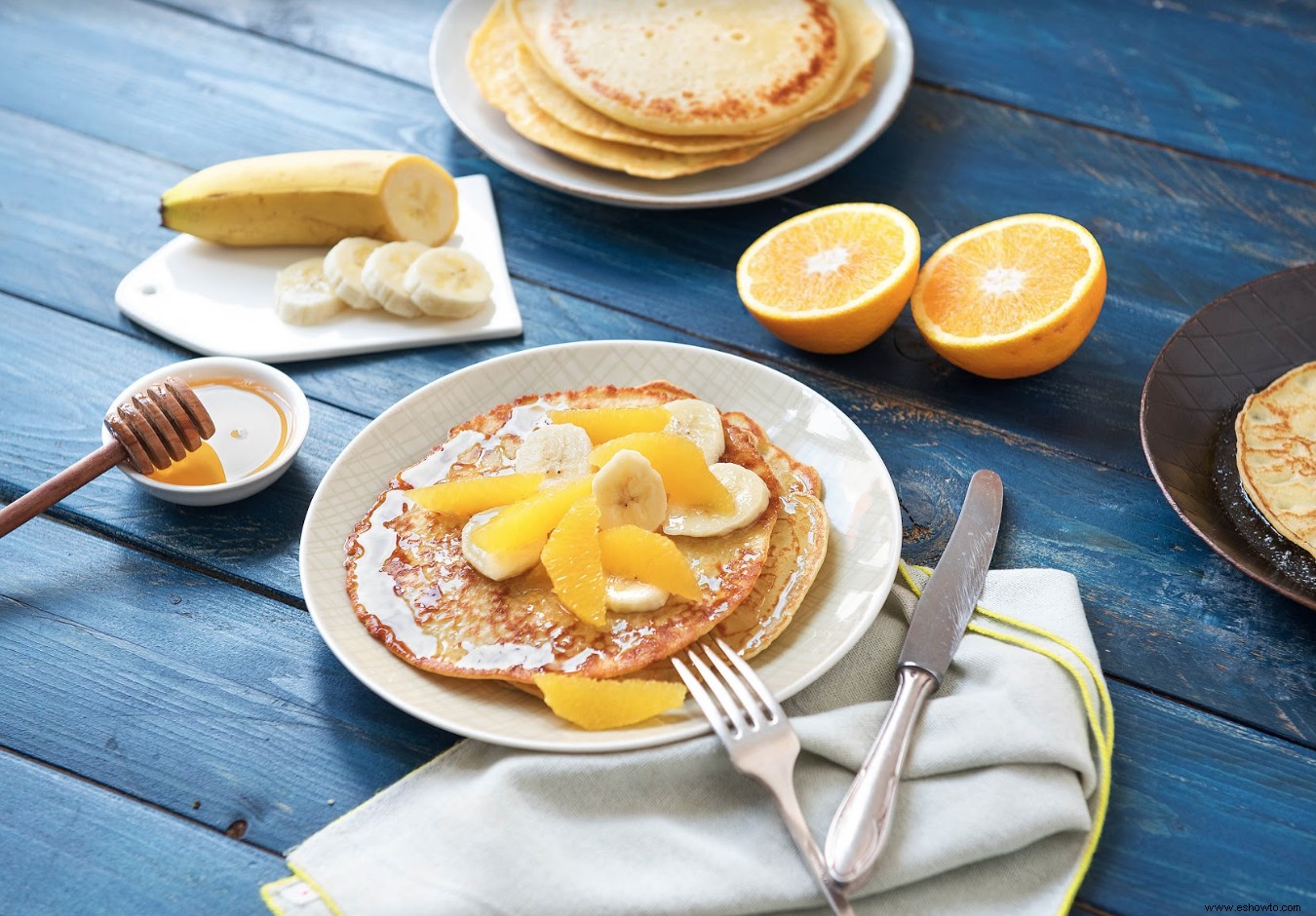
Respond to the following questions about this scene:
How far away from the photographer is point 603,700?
1.43 m

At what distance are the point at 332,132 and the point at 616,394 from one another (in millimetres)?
1152

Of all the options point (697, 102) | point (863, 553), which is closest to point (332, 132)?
point (697, 102)

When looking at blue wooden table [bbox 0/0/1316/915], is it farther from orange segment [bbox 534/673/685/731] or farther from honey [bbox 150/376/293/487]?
orange segment [bbox 534/673/685/731]

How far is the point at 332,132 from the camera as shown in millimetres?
2588

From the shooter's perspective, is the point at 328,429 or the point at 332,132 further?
the point at 332,132

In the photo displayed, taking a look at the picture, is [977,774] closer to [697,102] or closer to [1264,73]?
[697,102]

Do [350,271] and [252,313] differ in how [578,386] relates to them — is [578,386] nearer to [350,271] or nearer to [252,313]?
[350,271]

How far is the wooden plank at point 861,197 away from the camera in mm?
2109

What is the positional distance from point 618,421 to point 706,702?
0.47 m

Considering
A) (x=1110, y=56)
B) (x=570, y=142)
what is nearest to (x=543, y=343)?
(x=570, y=142)

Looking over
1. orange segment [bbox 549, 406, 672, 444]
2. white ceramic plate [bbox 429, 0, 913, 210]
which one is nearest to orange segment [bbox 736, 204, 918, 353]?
white ceramic plate [bbox 429, 0, 913, 210]

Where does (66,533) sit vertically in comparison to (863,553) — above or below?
below

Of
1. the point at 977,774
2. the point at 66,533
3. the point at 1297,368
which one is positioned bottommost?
the point at 66,533

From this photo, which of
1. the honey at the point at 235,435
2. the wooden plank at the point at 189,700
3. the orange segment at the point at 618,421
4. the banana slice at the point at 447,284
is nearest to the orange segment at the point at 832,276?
the orange segment at the point at 618,421
